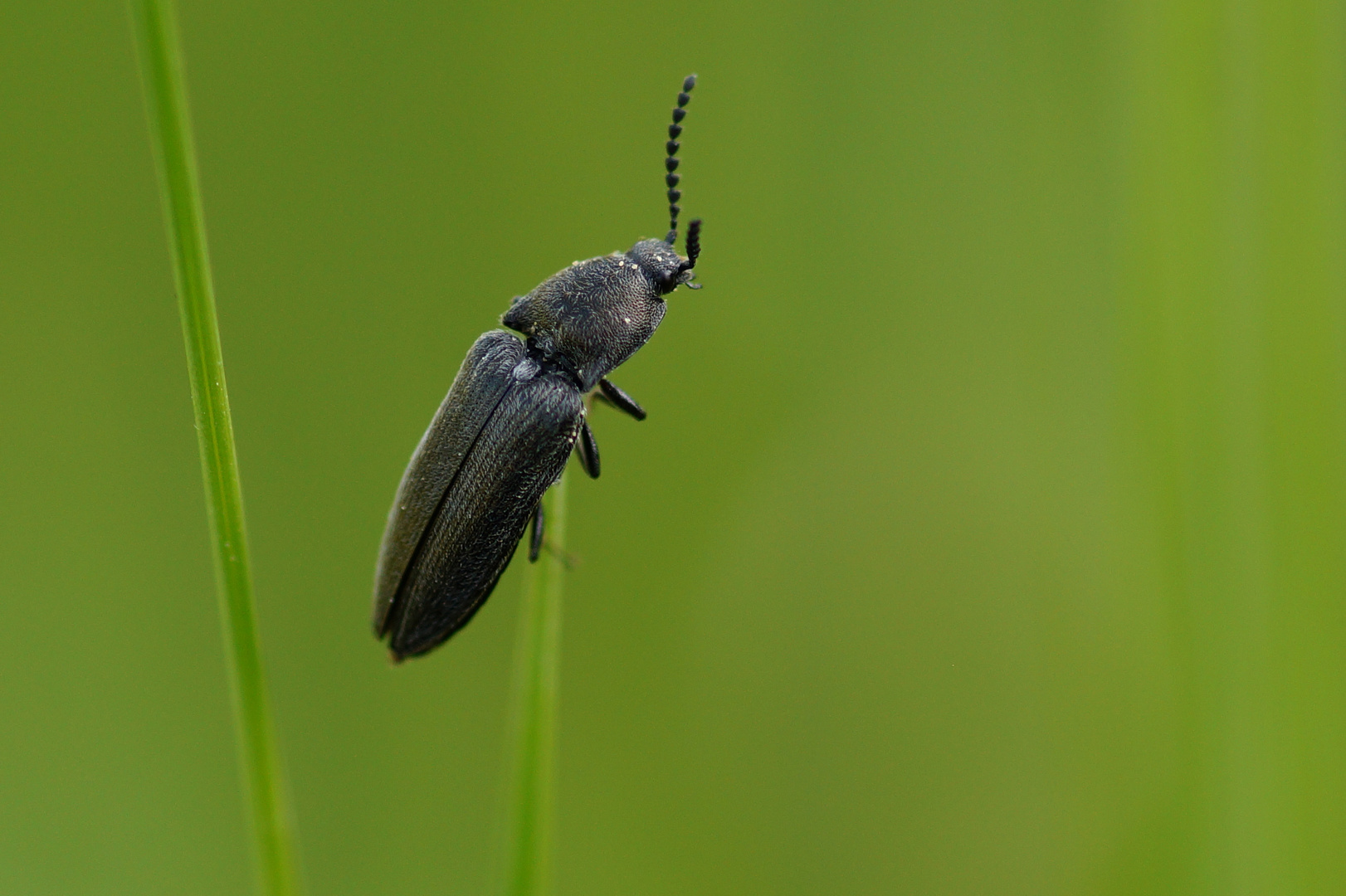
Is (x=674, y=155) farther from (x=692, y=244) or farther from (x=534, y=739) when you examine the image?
(x=534, y=739)

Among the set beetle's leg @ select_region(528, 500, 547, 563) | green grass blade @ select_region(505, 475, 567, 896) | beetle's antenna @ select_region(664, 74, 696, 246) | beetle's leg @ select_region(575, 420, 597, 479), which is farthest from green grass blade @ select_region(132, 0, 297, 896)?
beetle's antenna @ select_region(664, 74, 696, 246)

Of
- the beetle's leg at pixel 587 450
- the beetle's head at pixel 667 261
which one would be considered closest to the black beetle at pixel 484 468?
the beetle's leg at pixel 587 450

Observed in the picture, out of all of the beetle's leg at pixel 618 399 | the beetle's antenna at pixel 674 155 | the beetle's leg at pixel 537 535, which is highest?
the beetle's antenna at pixel 674 155

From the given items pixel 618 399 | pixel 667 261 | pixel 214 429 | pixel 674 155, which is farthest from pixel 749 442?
pixel 214 429

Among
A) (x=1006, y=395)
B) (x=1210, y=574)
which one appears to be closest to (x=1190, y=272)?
(x=1210, y=574)

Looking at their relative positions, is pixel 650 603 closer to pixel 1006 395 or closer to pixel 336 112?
pixel 1006 395

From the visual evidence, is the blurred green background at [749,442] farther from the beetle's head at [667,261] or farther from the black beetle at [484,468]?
the black beetle at [484,468]
